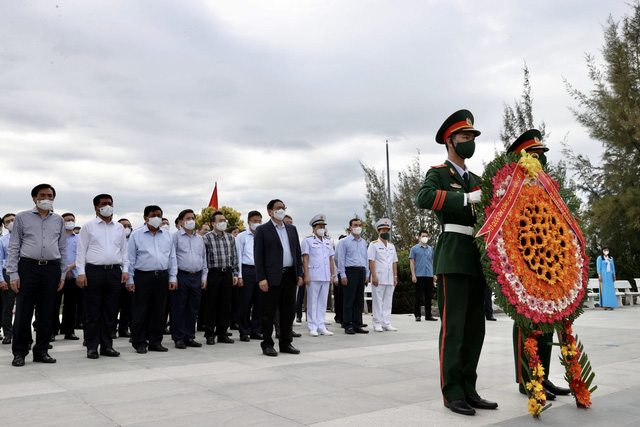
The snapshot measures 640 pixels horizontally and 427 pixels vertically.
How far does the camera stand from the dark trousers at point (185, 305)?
8.74 meters

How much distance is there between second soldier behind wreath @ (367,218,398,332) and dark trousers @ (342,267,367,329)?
0.30 metres

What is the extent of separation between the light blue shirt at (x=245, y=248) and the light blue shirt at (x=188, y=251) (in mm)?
1168

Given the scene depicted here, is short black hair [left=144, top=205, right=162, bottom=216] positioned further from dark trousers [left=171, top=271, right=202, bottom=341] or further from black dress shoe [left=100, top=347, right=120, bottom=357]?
black dress shoe [left=100, top=347, right=120, bottom=357]

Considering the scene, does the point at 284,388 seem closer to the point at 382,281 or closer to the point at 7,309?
A: the point at 382,281

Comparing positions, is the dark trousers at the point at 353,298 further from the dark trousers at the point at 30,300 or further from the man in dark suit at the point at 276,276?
the dark trousers at the point at 30,300

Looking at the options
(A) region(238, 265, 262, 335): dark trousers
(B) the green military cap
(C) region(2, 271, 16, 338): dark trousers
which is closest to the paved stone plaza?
(C) region(2, 271, 16, 338): dark trousers

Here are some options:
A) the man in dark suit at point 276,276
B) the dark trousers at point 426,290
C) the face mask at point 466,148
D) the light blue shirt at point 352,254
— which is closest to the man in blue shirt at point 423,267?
the dark trousers at point 426,290

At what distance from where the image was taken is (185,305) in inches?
350

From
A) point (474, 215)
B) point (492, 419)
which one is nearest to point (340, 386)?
point (492, 419)

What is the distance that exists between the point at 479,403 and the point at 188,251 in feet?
18.1

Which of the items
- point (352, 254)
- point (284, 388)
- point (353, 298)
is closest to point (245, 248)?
point (352, 254)

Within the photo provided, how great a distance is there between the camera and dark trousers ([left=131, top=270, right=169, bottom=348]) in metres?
8.07

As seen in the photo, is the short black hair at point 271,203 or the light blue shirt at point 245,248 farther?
the light blue shirt at point 245,248

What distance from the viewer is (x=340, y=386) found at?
5465mm
